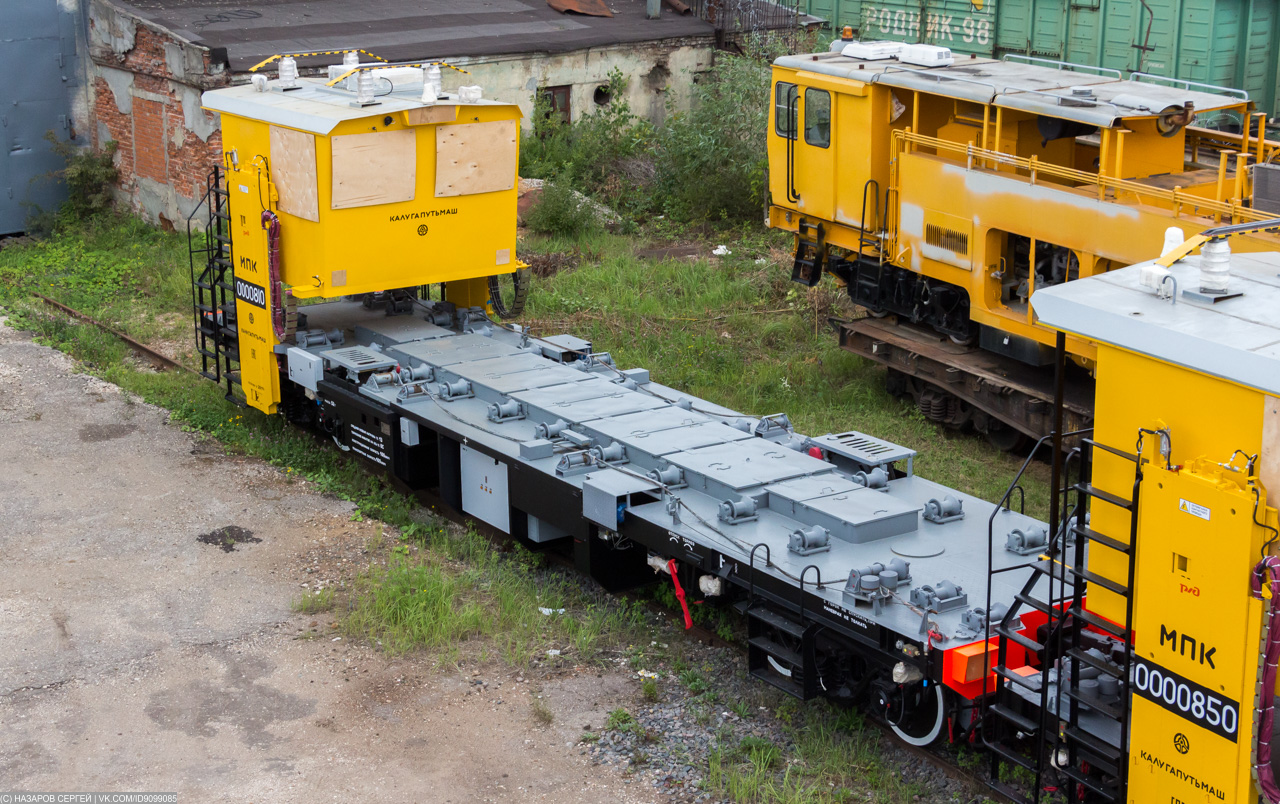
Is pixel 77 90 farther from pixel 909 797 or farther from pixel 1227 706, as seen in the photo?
pixel 1227 706

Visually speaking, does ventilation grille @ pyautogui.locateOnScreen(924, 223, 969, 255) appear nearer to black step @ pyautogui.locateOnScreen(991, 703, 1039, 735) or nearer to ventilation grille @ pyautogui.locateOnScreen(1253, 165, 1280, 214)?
ventilation grille @ pyautogui.locateOnScreen(1253, 165, 1280, 214)

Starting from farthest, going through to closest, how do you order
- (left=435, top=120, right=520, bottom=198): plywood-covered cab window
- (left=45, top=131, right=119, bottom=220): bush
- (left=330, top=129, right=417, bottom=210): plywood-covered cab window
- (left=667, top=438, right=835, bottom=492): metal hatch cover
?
(left=45, top=131, right=119, bottom=220): bush < (left=435, top=120, right=520, bottom=198): plywood-covered cab window < (left=330, top=129, right=417, bottom=210): plywood-covered cab window < (left=667, top=438, right=835, bottom=492): metal hatch cover

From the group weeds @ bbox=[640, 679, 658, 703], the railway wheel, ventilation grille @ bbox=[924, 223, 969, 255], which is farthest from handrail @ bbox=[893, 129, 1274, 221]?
weeds @ bbox=[640, 679, 658, 703]

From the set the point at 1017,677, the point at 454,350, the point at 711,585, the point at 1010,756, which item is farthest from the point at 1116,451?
the point at 454,350

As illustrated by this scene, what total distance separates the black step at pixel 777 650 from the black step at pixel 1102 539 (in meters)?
2.05

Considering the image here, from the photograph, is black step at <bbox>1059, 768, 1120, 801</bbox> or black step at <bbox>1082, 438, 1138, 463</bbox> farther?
black step at <bbox>1059, 768, 1120, 801</bbox>

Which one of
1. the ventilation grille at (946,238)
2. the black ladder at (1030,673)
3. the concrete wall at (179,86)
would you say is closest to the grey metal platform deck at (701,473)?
the black ladder at (1030,673)

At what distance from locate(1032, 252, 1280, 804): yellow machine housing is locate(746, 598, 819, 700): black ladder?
1.93 meters

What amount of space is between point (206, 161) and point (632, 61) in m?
7.22

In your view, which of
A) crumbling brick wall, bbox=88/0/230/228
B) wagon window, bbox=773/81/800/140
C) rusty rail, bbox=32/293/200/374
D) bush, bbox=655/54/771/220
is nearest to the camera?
wagon window, bbox=773/81/800/140

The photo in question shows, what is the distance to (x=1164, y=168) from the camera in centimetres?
1167

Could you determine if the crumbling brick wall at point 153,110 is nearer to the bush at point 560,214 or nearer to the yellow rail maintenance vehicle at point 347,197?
the bush at point 560,214

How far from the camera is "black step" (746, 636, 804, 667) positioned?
25.2 feet

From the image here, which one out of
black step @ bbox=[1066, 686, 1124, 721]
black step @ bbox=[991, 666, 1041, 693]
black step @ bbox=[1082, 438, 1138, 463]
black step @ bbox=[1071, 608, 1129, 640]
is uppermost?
black step @ bbox=[1082, 438, 1138, 463]
